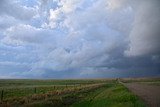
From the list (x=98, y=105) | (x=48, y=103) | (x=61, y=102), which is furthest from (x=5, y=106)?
(x=98, y=105)

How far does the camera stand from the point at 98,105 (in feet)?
90.3

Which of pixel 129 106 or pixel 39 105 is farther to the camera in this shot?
pixel 39 105

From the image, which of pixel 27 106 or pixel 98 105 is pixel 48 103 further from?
pixel 98 105

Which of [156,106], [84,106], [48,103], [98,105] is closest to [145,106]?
[156,106]

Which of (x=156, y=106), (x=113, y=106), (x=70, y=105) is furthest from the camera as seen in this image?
(x=70, y=105)

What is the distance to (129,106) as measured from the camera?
24969mm

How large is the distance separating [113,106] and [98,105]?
2.24m

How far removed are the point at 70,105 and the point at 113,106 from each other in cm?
571

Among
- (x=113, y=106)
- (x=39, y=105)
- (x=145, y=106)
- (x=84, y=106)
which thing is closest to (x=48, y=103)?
(x=39, y=105)

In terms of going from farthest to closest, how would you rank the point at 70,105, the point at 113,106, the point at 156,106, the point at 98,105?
the point at 70,105 → the point at 98,105 → the point at 113,106 → the point at 156,106

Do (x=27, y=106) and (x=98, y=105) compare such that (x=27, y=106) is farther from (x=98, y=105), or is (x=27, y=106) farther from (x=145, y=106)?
(x=145, y=106)

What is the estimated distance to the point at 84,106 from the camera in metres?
29.0

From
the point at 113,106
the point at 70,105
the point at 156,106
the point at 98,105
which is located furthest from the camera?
the point at 70,105

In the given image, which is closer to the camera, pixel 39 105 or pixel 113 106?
pixel 113 106
